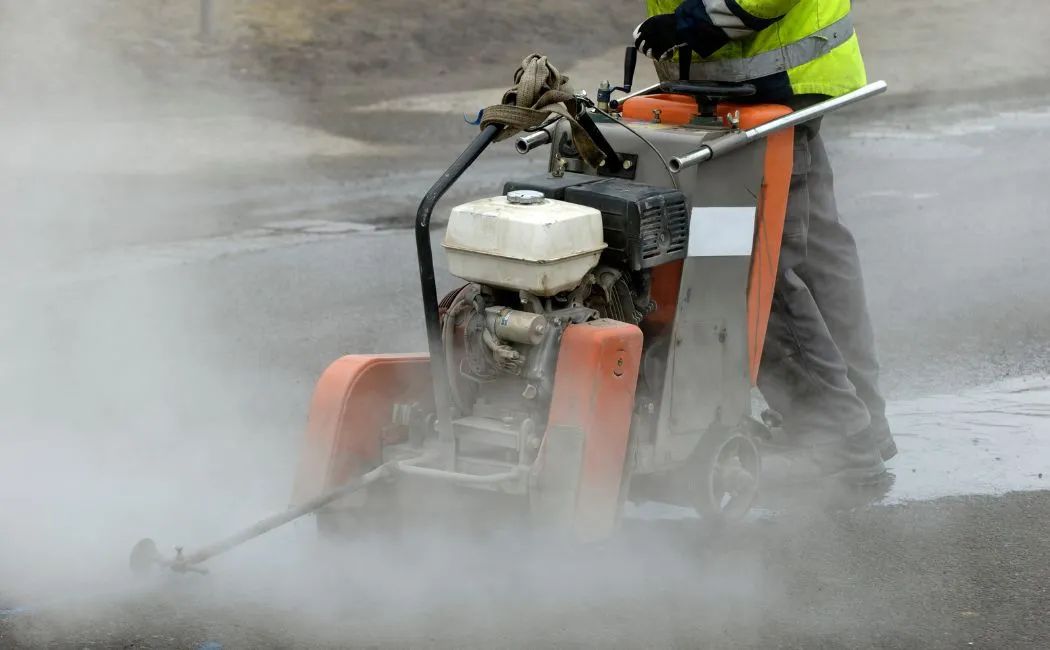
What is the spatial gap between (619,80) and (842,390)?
8217 mm

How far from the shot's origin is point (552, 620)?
11.0 feet

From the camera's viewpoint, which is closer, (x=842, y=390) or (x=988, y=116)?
(x=842, y=390)

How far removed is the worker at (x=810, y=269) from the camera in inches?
154

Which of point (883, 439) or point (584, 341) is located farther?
point (883, 439)

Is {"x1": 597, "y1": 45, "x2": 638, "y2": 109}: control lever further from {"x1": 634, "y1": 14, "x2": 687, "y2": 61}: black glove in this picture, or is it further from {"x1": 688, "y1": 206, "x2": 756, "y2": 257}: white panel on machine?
{"x1": 688, "y1": 206, "x2": 756, "y2": 257}: white panel on machine

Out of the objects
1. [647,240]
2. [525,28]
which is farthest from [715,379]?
[525,28]

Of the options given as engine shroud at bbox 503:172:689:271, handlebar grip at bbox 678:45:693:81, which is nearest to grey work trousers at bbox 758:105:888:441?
handlebar grip at bbox 678:45:693:81

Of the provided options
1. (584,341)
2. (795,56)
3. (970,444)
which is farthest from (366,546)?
(970,444)

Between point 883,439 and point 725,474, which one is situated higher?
point 725,474

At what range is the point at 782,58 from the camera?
3910 mm

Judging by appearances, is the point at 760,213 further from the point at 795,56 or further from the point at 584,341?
the point at 584,341

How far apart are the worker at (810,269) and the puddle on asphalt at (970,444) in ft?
0.45

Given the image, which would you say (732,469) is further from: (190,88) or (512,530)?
(190,88)

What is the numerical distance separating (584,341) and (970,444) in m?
1.94
